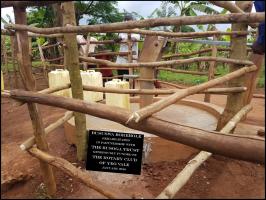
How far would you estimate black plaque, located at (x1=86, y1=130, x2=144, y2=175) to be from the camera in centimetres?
265

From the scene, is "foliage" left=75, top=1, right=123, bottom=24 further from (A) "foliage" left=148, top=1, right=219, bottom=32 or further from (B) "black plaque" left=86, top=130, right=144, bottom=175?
(B) "black plaque" left=86, top=130, right=144, bottom=175

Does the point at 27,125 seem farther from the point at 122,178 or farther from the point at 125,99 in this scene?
the point at 122,178

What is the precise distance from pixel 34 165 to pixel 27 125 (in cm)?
157

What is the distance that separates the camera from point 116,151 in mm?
2650

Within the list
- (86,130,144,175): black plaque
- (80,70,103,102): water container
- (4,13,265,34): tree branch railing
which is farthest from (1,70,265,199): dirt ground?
(80,70,103,102): water container

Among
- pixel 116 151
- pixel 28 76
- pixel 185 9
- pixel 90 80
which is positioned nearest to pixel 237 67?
pixel 116 151

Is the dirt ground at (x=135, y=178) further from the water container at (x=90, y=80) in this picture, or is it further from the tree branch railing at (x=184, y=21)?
the water container at (x=90, y=80)

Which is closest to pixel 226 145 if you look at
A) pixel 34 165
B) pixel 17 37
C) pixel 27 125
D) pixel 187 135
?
pixel 187 135

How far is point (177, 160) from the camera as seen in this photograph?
10.8 feet

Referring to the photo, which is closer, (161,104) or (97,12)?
(161,104)

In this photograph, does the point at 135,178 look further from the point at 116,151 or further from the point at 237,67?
the point at 237,67

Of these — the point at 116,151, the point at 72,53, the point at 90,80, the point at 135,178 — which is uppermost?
the point at 72,53

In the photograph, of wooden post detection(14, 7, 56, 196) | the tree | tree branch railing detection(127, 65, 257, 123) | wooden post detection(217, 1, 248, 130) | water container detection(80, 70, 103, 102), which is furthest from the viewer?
the tree

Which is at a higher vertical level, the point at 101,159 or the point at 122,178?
the point at 101,159
